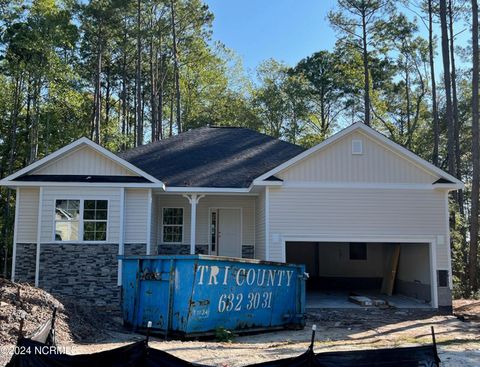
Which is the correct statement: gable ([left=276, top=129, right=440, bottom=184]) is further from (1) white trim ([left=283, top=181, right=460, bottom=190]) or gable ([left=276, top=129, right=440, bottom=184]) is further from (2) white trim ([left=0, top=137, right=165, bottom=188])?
(2) white trim ([left=0, top=137, right=165, bottom=188])

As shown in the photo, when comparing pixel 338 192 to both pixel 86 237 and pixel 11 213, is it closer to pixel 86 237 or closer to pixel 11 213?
pixel 86 237

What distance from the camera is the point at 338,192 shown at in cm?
1516

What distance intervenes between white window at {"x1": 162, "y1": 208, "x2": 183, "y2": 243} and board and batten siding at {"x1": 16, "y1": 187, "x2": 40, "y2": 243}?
14.9 feet

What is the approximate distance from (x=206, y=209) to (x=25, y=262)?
20.6ft

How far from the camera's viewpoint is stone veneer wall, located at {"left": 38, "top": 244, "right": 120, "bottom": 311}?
1438 cm

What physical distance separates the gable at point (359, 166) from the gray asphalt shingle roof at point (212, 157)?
8.11ft

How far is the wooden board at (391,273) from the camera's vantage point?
1803cm

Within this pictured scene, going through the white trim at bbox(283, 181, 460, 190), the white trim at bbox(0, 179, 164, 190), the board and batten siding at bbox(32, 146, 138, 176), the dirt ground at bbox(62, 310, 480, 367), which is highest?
the board and batten siding at bbox(32, 146, 138, 176)

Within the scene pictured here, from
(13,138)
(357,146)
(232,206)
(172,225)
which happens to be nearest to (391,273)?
(357,146)

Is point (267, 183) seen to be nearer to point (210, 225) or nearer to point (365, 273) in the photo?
point (210, 225)

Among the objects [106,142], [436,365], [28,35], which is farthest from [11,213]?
[436,365]

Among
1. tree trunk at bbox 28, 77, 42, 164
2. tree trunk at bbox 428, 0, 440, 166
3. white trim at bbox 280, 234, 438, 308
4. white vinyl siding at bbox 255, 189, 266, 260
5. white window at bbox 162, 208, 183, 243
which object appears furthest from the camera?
tree trunk at bbox 428, 0, 440, 166

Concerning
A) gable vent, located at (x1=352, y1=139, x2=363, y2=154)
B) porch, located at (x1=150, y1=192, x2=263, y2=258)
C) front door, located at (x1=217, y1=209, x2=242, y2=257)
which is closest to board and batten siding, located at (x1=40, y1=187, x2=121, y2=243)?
porch, located at (x1=150, y1=192, x2=263, y2=258)

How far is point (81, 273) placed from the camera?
47.5 ft
